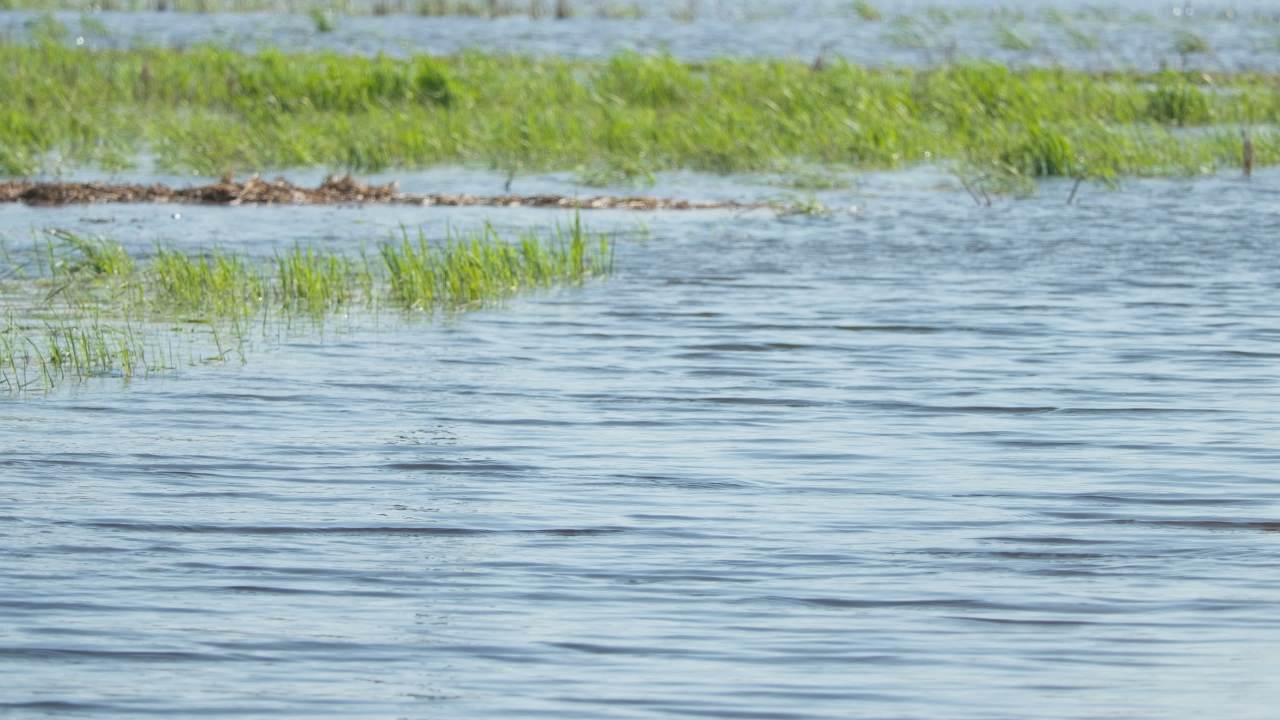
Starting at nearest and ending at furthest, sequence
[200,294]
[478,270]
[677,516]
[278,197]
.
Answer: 1. [677,516]
2. [200,294]
3. [478,270]
4. [278,197]

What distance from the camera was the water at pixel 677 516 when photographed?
19.7ft

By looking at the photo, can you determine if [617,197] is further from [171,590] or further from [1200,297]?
[171,590]

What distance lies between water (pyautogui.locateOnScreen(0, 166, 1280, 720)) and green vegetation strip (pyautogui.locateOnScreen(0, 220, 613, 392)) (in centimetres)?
38

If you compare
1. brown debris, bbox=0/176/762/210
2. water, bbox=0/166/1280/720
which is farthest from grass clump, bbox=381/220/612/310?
brown debris, bbox=0/176/762/210

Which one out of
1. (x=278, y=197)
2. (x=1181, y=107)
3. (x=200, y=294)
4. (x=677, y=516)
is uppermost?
(x=677, y=516)

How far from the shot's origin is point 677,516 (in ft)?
25.7

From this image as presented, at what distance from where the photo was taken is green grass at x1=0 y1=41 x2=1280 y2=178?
21375mm

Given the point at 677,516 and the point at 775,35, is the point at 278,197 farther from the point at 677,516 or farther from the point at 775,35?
the point at 775,35

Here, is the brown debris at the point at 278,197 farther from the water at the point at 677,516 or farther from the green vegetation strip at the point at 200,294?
the water at the point at 677,516

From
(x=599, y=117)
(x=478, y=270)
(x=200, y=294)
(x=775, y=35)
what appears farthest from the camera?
(x=775, y=35)

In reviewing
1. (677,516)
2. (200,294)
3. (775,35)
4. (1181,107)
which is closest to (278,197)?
(200,294)

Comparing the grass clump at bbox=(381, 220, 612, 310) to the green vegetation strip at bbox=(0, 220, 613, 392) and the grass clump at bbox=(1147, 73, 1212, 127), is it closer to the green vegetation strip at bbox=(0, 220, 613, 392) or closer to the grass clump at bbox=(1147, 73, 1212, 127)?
the green vegetation strip at bbox=(0, 220, 613, 392)

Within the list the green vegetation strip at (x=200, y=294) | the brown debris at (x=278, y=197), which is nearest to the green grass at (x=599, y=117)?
the brown debris at (x=278, y=197)

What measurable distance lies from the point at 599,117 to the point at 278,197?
20.7 ft
